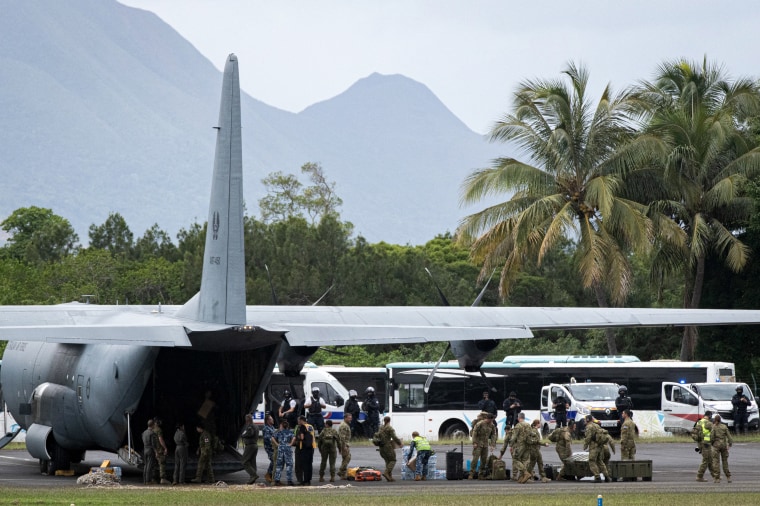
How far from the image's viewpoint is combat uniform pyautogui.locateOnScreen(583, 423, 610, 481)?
21953mm

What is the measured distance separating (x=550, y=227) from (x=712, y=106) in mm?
8816

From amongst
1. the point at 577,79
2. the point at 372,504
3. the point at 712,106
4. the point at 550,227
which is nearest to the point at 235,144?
the point at 372,504

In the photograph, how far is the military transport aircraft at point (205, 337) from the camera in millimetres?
19219

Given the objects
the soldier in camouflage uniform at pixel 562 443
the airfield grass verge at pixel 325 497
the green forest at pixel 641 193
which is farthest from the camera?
the green forest at pixel 641 193

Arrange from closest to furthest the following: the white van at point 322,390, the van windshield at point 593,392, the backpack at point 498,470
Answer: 1. the backpack at point 498,470
2. the van windshield at point 593,392
3. the white van at point 322,390

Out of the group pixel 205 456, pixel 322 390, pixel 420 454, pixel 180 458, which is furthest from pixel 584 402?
pixel 180 458

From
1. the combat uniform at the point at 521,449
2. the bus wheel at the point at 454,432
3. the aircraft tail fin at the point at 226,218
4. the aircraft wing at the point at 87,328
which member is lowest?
the bus wheel at the point at 454,432

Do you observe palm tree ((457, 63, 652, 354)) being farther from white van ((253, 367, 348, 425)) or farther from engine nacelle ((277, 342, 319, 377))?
engine nacelle ((277, 342, 319, 377))

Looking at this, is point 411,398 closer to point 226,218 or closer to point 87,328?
point 226,218

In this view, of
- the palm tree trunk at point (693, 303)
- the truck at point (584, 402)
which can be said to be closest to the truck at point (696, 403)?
the truck at point (584, 402)

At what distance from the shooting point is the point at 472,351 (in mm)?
23844

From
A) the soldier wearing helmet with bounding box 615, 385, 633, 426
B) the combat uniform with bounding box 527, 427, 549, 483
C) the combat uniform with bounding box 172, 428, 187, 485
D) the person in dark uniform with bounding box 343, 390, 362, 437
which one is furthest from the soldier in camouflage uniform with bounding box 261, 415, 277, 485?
the soldier wearing helmet with bounding box 615, 385, 633, 426

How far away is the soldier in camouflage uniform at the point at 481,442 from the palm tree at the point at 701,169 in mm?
18450

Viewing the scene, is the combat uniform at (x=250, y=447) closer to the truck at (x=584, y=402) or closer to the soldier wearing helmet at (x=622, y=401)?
the truck at (x=584, y=402)
